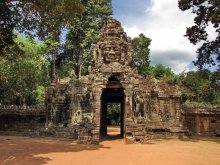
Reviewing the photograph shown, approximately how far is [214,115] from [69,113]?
39.4 ft

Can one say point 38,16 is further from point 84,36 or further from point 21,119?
point 84,36

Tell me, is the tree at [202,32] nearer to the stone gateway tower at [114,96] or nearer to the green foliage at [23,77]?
the stone gateway tower at [114,96]

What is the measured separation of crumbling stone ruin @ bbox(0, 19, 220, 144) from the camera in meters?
20.8

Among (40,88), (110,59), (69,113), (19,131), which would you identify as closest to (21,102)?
(40,88)

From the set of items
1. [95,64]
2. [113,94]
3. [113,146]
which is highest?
[95,64]

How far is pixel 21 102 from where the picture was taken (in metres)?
39.7

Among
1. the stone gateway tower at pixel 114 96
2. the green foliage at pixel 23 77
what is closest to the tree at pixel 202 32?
the stone gateway tower at pixel 114 96

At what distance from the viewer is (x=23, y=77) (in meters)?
36.2

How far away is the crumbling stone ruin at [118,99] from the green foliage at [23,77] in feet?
32.3

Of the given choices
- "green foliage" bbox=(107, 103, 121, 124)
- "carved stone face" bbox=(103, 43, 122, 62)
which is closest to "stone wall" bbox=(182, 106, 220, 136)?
"carved stone face" bbox=(103, 43, 122, 62)

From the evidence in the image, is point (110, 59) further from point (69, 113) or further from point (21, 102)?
point (21, 102)

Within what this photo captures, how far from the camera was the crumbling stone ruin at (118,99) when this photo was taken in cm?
2080

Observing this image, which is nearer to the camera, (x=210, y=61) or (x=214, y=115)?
(x=210, y=61)

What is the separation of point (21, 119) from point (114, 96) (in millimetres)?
8620
